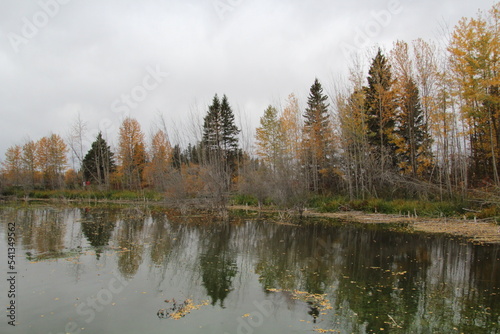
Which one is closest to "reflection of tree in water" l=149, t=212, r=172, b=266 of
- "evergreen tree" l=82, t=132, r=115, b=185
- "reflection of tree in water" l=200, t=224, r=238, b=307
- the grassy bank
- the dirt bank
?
"reflection of tree in water" l=200, t=224, r=238, b=307

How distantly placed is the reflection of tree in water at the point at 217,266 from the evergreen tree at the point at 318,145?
57.7 feet

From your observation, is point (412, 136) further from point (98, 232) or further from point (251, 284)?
point (98, 232)

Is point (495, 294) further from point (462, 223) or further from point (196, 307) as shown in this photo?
point (462, 223)

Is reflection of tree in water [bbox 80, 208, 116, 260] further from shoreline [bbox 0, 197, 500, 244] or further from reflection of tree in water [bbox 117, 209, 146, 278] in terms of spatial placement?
shoreline [bbox 0, 197, 500, 244]

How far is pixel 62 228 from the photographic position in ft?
51.9

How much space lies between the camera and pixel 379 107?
26.4 meters

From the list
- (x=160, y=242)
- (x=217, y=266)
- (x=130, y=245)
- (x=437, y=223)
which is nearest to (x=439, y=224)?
(x=437, y=223)

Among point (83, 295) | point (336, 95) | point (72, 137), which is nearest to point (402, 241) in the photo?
point (83, 295)

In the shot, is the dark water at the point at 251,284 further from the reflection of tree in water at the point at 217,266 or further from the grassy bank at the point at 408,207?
the grassy bank at the point at 408,207

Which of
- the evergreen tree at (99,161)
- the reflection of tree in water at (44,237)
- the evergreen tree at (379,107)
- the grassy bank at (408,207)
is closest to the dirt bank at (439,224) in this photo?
the grassy bank at (408,207)

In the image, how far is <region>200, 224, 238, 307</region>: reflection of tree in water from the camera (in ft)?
23.8

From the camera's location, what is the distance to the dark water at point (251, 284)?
555 centimetres

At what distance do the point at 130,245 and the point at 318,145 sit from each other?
2285 centimetres

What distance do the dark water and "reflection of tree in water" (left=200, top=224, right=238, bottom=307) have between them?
0.11 ft
